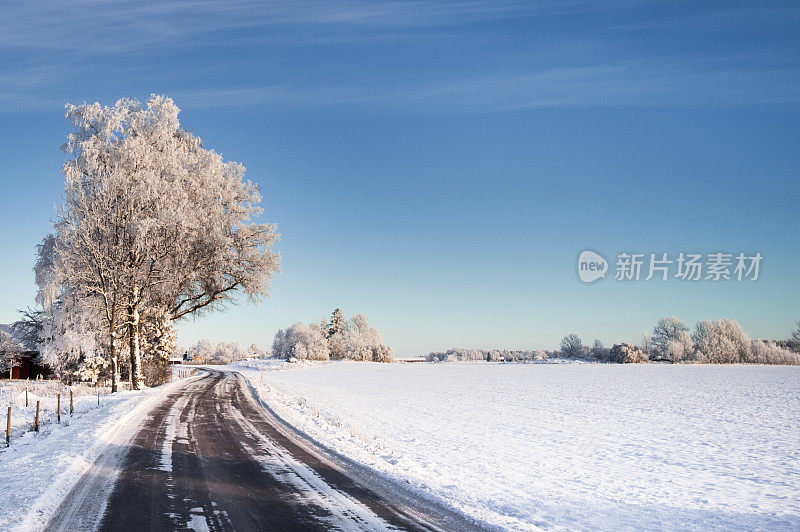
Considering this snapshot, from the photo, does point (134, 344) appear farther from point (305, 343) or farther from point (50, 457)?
point (305, 343)

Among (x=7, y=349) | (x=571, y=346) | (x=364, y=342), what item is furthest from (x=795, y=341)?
(x=7, y=349)

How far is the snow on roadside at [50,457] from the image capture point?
6145 millimetres

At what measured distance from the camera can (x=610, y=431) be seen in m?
18.7

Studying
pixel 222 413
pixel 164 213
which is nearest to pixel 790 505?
pixel 222 413

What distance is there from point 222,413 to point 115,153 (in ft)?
54.8

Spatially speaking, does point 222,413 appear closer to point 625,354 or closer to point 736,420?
point 736,420

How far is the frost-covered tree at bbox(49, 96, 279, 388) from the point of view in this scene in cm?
2461

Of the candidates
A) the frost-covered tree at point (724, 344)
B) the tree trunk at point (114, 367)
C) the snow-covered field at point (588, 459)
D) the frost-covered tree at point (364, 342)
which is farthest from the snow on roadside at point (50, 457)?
the frost-covered tree at point (724, 344)

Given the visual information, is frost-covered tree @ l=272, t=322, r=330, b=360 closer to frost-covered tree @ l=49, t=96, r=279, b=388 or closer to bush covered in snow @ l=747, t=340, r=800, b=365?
frost-covered tree @ l=49, t=96, r=279, b=388

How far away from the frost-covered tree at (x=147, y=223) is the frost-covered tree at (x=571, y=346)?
129 metres

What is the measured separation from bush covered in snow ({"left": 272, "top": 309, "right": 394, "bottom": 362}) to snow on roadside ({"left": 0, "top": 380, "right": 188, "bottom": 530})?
96.1 meters

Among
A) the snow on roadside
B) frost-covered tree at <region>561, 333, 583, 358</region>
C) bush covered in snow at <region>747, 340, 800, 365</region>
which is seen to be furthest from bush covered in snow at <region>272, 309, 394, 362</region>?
the snow on roadside

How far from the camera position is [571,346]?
141875 millimetres

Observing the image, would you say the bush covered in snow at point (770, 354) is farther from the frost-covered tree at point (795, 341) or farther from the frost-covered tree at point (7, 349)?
the frost-covered tree at point (7, 349)
